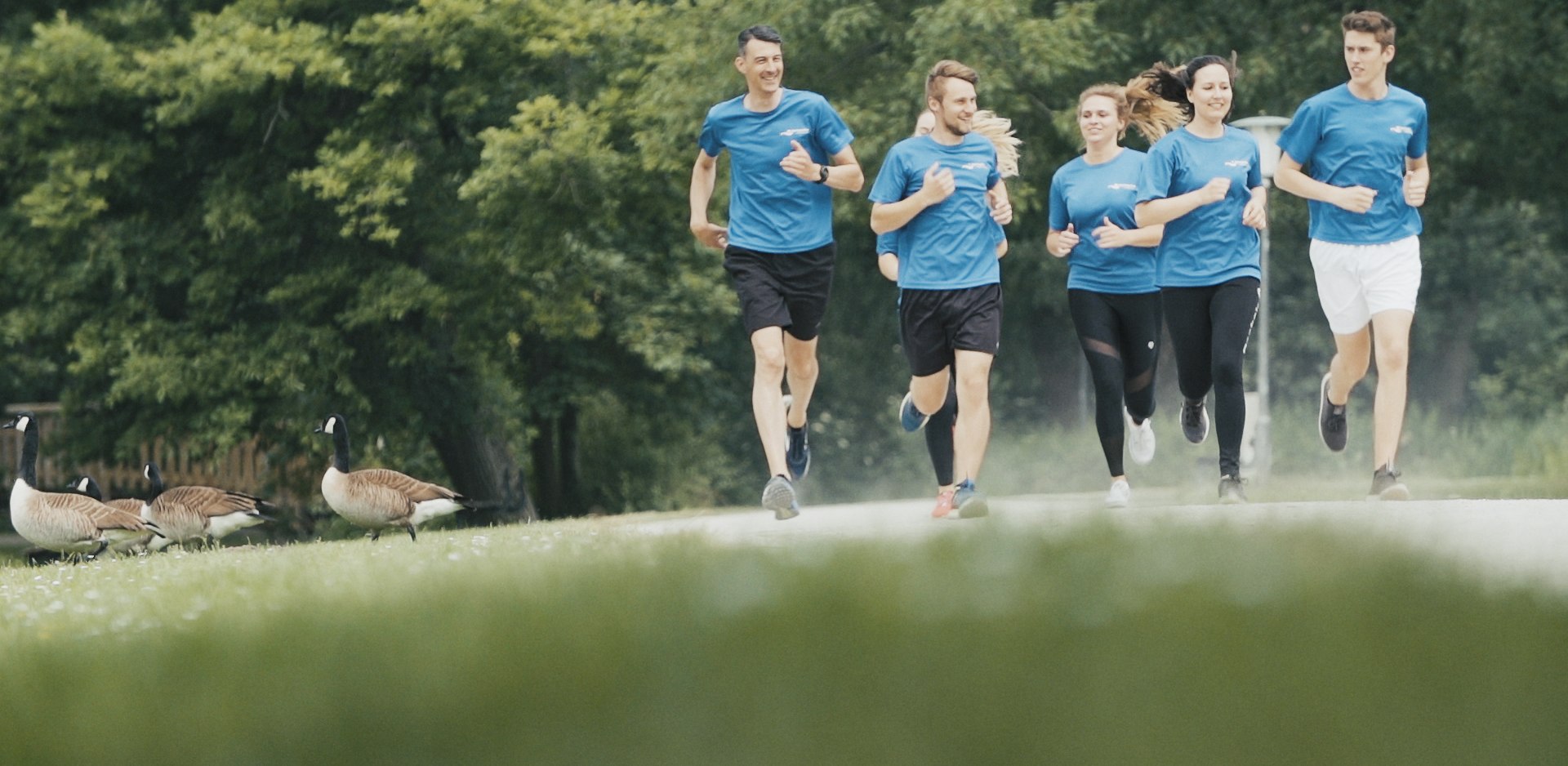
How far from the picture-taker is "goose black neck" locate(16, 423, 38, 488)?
1363 cm

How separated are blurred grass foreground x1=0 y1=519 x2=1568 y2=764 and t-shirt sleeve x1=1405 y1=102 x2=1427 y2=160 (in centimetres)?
645

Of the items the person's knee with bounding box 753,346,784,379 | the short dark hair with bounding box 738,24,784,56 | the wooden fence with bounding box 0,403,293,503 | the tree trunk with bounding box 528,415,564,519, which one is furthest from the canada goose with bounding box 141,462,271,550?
the tree trunk with bounding box 528,415,564,519

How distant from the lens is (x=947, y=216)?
29.6ft

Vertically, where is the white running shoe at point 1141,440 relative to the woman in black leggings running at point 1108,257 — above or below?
below

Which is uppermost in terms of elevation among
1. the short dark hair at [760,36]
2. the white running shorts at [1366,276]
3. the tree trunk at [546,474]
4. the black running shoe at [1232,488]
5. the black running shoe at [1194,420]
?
the short dark hair at [760,36]

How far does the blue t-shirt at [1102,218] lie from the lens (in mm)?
9766

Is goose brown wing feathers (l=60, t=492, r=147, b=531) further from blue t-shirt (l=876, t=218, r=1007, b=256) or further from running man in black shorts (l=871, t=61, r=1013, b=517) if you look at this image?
running man in black shorts (l=871, t=61, r=1013, b=517)

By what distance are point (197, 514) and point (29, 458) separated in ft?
6.52

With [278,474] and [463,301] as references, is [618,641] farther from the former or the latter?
[278,474]

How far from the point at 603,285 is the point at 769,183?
15.9 m

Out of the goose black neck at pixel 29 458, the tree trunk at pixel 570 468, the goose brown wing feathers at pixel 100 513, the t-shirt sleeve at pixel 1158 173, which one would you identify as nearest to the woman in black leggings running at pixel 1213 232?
the t-shirt sleeve at pixel 1158 173

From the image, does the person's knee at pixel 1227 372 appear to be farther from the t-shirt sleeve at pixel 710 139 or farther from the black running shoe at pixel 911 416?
the t-shirt sleeve at pixel 710 139

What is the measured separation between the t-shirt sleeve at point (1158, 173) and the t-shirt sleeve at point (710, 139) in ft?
6.56

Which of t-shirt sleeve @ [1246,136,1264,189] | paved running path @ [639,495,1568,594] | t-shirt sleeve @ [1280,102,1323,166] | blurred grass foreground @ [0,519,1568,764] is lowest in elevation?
blurred grass foreground @ [0,519,1568,764]
